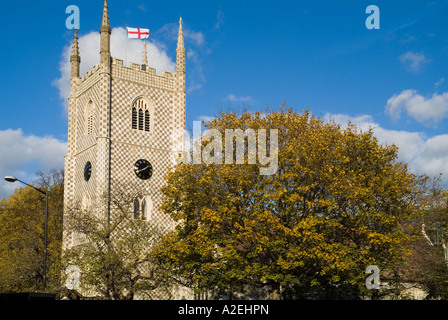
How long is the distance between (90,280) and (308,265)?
1103cm

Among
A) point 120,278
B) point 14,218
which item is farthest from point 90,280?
point 14,218

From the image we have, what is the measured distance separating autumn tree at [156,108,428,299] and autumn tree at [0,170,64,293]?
1672cm

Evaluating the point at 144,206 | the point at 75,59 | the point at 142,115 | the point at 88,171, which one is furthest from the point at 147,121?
the point at 75,59

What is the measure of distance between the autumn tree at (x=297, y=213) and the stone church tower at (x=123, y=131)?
38.9ft

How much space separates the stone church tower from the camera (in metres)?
42.5

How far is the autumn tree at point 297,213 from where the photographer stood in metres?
27.5

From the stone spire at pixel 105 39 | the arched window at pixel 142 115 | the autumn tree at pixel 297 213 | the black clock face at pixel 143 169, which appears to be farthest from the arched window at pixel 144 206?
the autumn tree at pixel 297 213

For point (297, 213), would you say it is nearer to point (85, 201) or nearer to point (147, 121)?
point (147, 121)

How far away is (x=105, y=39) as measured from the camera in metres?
44.1

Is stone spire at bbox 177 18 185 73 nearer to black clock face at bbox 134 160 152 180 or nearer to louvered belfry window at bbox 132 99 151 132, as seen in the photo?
louvered belfry window at bbox 132 99 151 132

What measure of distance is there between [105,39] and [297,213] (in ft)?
74.8

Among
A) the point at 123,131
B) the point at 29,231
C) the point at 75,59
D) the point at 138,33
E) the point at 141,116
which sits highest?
the point at 138,33

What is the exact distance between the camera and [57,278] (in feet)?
116
